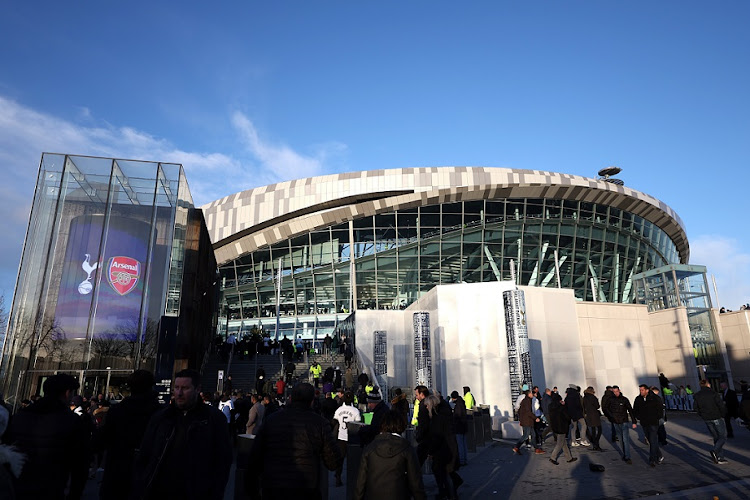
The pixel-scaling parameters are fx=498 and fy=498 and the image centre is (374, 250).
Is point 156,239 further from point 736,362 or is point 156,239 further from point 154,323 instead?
point 736,362

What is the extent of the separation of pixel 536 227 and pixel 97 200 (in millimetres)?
34200

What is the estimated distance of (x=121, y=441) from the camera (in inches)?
163

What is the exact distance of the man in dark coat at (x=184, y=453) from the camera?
3219 mm

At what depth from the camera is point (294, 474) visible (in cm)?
377

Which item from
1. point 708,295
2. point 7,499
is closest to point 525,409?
point 7,499

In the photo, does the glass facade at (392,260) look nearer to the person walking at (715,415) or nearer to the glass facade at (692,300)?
the glass facade at (692,300)

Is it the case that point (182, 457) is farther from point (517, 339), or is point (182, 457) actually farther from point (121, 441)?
point (517, 339)

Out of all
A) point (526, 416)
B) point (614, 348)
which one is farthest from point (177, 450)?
point (614, 348)

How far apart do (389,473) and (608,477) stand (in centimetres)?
668

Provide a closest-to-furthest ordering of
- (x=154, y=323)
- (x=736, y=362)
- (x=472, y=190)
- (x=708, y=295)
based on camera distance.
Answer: (x=154, y=323) → (x=708, y=295) → (x=736, y=362) → (x=472, y=190)

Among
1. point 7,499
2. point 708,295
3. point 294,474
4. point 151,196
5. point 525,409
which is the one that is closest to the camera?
point 7,499

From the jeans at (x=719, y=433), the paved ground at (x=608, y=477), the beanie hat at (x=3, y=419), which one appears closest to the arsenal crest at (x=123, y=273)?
the paved ground at (x=608, y=477)

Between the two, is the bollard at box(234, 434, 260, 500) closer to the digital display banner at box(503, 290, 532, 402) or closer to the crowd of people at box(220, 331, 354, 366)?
the digital display banner at box(503, 290, 532, 402)

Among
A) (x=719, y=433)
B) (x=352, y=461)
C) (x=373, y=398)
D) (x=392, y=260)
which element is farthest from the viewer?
(x=392, y=260)
